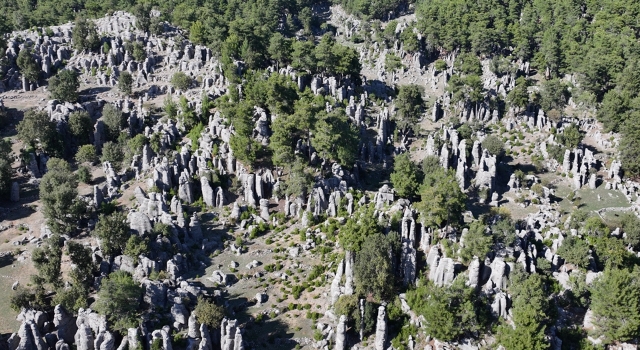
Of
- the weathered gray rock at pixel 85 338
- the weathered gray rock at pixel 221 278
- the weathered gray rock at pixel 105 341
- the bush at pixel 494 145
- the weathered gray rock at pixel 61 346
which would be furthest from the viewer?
the bush at pixel 494 145

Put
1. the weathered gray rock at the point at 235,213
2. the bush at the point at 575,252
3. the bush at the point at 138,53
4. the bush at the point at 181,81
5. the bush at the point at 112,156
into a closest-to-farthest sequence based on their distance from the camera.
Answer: the bush at the point at 575,252, the weathered gray rock at the point at 235,213, the bush at the point at 112,156, the bush at the point at 181,81, the bush at the point at 138,53

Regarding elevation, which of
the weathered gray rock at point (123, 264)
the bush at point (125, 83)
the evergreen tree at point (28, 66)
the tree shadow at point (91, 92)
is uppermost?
the evergreen tree at point (28, 66)

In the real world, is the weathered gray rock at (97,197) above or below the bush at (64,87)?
below

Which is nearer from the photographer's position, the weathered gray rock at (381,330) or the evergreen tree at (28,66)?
the weathered gray rock at (381,330)

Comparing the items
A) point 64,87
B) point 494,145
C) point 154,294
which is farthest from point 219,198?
point 494,145

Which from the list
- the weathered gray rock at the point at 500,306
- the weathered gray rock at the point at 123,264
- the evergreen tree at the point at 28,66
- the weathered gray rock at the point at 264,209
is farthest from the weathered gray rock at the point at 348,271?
the evergreen tree at the point at 28,66

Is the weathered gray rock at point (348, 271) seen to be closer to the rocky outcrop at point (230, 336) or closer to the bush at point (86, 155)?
the rocky outcrop at point (230, 336)
